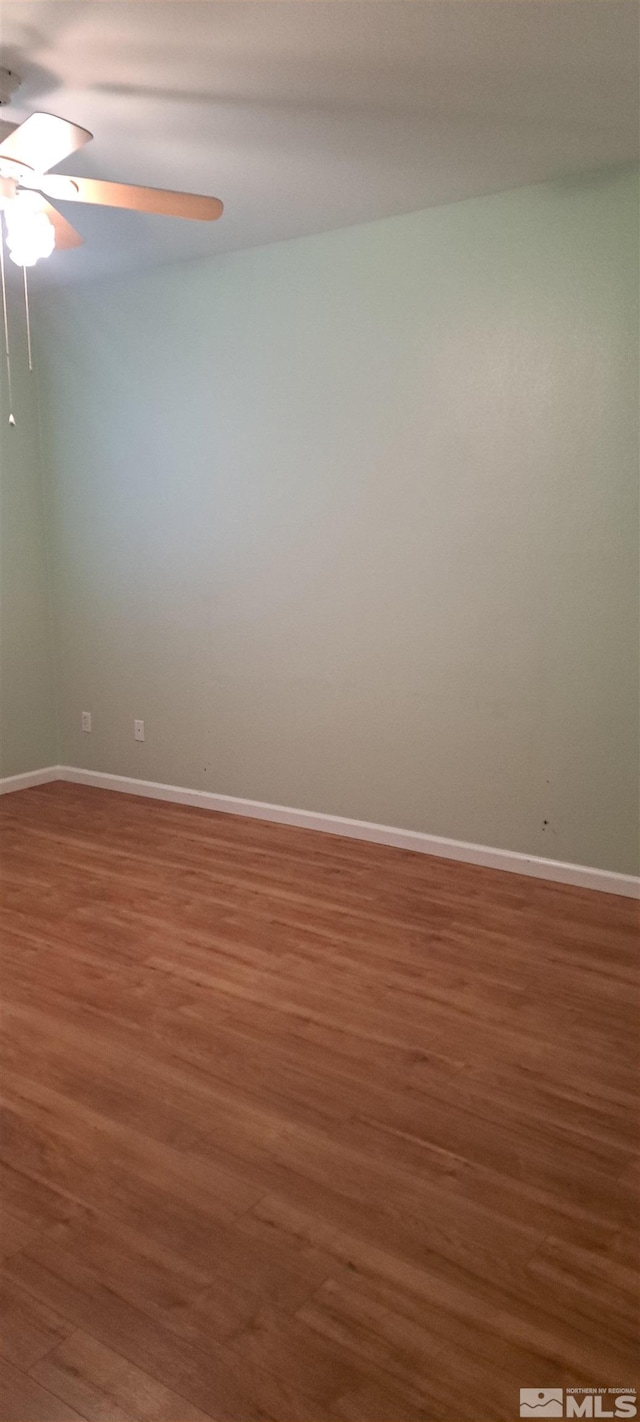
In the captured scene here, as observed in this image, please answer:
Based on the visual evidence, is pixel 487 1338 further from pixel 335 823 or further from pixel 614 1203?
pixel 335 823

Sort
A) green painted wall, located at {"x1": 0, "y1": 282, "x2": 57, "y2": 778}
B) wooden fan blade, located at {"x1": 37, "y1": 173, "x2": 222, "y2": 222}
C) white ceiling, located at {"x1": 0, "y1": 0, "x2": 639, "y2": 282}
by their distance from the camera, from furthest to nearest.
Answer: green painted wall, located at {"x1": 0, "y1": 282, "x2": 57, "y2": 778} < wooden fan blade, located at {"x1": 37, "y1": 173, "x2": 222, "y2": 222} < white ceiling, located at {"x1": 0, "y1": 0, "x2": 639, "y2": 282}

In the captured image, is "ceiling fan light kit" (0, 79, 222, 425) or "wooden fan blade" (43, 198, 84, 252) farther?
"wooden fan blade" (43, 198, 84, 252)

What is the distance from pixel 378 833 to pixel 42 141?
2745 millimetres

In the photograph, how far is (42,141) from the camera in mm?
2107

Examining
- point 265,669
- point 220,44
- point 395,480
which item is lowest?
point 265,669

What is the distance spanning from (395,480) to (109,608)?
177 centimetres

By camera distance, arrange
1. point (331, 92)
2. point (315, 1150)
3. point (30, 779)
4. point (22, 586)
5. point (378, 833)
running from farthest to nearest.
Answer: point (30, 779) < point (22, 586) < point (378, 833) < point (331, 92) < point (315, 1150)

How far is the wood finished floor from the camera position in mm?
1544

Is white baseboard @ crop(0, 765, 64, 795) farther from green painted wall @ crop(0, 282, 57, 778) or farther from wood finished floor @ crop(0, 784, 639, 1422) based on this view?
wood finished floor @ crop(0, 784, 639, 1422)

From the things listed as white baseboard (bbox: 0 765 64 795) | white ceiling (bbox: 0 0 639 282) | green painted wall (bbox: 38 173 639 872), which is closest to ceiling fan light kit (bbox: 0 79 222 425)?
white ceiling (bbox: 0 0 639 282)

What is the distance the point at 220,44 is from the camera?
89.4 inches

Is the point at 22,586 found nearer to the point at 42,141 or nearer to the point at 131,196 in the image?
the point at 131,196

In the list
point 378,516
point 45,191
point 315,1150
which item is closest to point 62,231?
point 45,191

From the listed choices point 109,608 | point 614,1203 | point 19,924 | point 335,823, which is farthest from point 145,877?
point 614,1203
